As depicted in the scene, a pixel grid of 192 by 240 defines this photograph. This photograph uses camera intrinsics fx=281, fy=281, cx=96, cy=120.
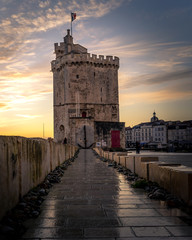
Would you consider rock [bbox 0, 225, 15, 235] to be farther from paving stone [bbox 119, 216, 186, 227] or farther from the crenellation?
the crenellation

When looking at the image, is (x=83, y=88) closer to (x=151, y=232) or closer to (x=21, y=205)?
(x=21, y=205)

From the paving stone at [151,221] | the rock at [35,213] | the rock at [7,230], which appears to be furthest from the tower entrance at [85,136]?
the rock at [7,230]

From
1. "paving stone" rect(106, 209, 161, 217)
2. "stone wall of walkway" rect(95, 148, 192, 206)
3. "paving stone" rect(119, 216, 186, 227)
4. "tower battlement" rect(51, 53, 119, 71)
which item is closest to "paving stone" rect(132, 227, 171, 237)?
"paving stone" rect(119, 216, 186, 227)

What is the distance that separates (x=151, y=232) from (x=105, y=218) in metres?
0.73

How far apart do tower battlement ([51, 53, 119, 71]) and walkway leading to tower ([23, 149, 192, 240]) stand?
143 ft

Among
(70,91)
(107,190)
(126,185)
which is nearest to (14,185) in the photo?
(107,190)

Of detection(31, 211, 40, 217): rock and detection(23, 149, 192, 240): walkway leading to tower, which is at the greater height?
detection(31, 211, 40, 217): rock

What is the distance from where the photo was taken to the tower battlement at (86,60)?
47406 millimetres

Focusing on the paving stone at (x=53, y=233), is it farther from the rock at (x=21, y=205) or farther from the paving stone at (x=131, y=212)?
the rock at (x=21, y=205)

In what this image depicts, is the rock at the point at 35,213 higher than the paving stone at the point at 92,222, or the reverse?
the rock at the point at 35,213

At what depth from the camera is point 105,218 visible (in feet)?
11.7

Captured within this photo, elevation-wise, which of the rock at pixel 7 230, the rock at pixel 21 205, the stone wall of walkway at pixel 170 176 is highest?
the stone wall of walkway at pixel 170 176

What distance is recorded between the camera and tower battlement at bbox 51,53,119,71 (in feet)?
156

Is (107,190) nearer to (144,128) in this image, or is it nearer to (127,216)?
(127,216)
